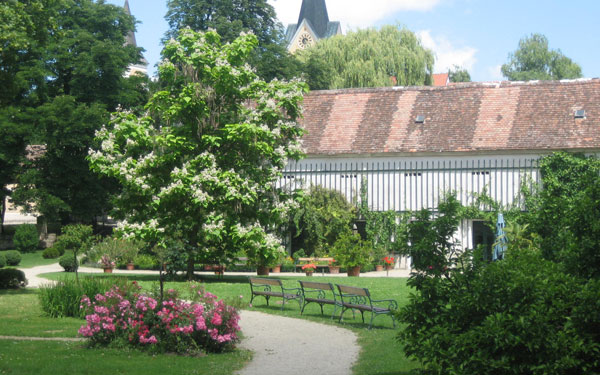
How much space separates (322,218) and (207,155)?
9629 millimetres

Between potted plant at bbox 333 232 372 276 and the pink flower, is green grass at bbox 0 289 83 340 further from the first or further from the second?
potted plant at bbox 333 232 372 276

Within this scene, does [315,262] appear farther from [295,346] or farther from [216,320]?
[216,320]

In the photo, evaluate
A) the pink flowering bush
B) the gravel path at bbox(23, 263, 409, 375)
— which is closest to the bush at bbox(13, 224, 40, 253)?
the gravel path at bbox(23, 263, 409, 375)

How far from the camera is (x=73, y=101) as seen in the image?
38.2 meters

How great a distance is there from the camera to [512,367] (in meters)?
7.70

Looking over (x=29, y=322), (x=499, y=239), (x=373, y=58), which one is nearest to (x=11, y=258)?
(x=29, y=322)

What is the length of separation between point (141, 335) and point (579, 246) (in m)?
6.77

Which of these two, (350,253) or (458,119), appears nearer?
(350,253)

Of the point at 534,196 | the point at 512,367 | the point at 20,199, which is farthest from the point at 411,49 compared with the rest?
the point at 512,367

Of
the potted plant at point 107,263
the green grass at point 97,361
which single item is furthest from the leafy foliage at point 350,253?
the green grass at point 97,361

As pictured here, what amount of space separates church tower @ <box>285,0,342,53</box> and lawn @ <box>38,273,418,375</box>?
61.7 meters

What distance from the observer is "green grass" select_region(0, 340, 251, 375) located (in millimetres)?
10086

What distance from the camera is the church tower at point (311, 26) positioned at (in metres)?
84.8

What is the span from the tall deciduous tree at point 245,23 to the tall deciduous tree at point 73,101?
11.5ft
